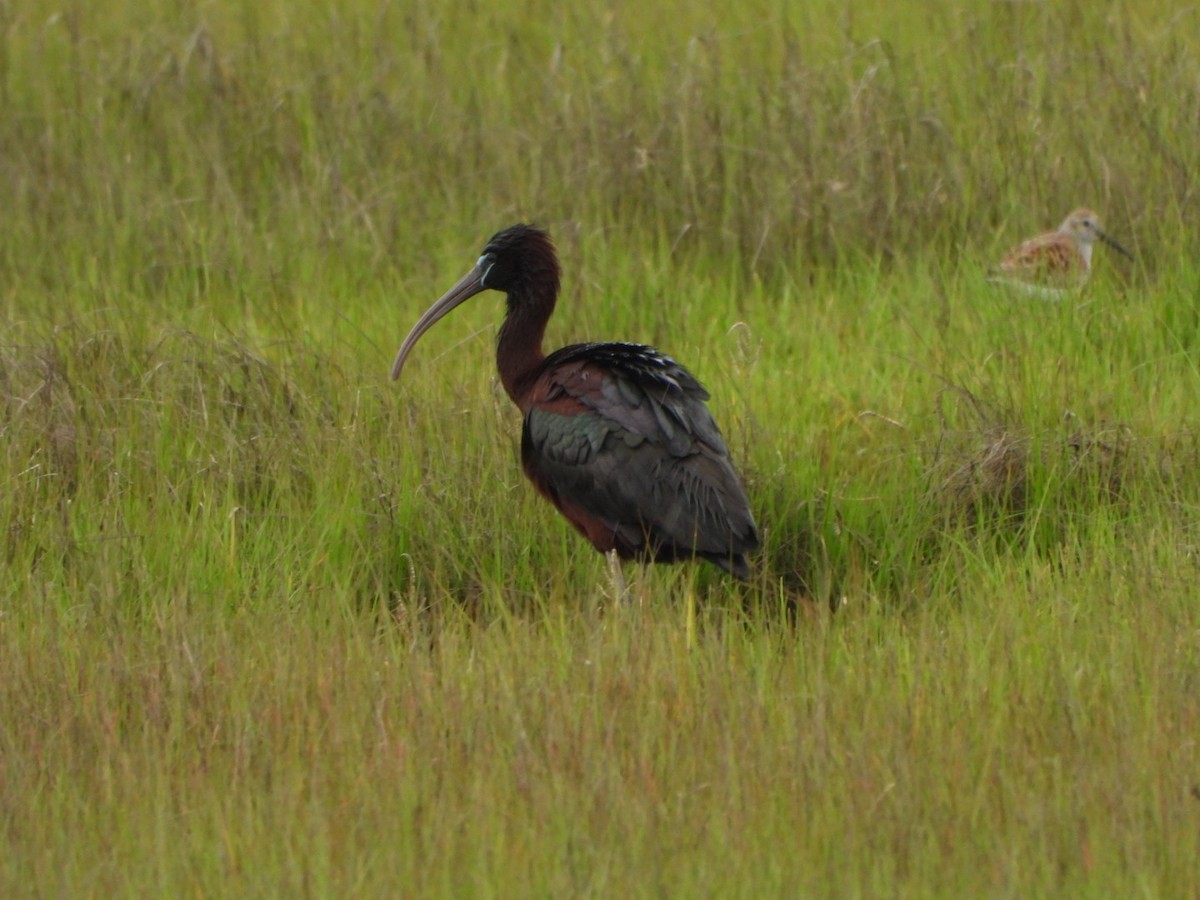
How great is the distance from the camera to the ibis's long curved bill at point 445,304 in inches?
230

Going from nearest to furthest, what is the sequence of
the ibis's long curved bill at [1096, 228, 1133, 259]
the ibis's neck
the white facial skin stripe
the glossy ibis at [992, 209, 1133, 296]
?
the ibis's neck
the white facial skin stripe
the glossy ibis at [992, 209, 1133, 296]
the ibis's long curved bill at [1096, 228, 1133, 259]

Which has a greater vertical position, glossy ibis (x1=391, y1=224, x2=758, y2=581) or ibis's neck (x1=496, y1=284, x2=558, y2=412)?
ibis's neck (x1=496, y1=284, x2=558, y2=412)

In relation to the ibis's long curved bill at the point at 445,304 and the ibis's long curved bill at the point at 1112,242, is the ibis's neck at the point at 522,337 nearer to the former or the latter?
the ibis's long curved bill at the point at 445,304

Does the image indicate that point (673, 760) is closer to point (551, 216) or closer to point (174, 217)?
point (551, 216)

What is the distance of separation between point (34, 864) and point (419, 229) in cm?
451

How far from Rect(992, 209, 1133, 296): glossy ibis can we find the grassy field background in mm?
139

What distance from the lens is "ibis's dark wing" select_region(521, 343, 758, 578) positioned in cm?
485

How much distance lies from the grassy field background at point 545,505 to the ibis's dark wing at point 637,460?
8.3 inches

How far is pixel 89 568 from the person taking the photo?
501 cm

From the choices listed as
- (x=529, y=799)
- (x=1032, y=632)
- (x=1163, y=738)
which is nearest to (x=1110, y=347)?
(x=1032, y=632)

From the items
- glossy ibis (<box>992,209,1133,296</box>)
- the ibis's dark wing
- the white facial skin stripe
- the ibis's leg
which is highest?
the white facial skin stripe

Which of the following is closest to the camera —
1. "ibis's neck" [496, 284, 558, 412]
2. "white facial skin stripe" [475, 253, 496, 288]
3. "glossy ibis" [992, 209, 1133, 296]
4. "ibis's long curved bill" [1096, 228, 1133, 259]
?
"ibis's neck" [496, 284, 558, 412]

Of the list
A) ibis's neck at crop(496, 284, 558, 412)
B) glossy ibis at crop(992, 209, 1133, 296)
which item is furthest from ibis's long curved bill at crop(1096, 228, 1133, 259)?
ibis's neck at crop(496, 284, 558, 412)

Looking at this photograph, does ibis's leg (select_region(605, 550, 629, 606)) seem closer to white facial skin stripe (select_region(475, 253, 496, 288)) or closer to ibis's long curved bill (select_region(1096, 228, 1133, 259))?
white facial skin stripe (select_region(475, 253, 496, 288))
